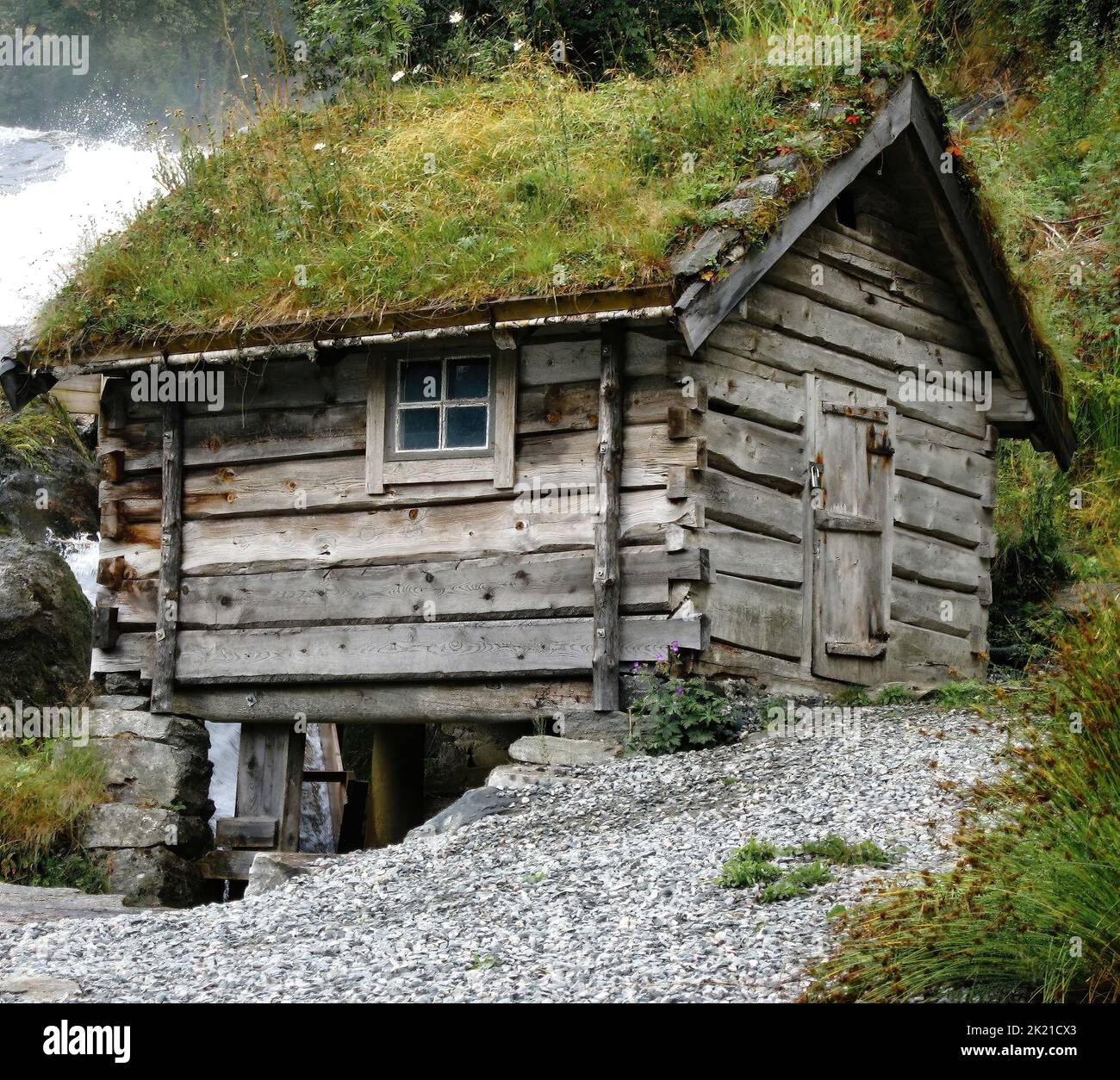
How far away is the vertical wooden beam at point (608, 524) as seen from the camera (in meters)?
9.28

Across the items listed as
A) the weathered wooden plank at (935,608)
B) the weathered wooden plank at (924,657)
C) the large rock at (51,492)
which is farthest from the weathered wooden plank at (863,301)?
the large rock at (51,492)

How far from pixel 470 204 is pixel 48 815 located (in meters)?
5.24

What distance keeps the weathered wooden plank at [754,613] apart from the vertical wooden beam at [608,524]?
0.58 metres

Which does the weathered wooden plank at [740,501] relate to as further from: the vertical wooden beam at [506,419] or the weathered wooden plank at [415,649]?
the vertical wooden beam at [506,419]

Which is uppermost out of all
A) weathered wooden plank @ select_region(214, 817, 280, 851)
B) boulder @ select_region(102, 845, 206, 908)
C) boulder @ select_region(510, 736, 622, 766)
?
boulder @ select_region(510, 736, 622, 766)

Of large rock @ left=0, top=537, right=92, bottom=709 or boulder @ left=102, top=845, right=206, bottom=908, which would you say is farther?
large rock @ left=0, top=537, right=92, bottom=709

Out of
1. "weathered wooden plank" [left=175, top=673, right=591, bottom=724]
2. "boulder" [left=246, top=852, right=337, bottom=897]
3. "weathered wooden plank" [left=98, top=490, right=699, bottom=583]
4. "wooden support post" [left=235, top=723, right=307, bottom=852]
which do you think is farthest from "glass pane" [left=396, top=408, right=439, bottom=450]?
"boulder" [left=246, top=852, right=337, bottom=897]

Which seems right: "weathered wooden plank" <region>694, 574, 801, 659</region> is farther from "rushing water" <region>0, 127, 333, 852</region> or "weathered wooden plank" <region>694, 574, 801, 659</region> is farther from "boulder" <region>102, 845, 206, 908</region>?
"rushing water" <region>0, 127, 333, 852</region>

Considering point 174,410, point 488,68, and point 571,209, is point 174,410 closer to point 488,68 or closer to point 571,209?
point 571,209

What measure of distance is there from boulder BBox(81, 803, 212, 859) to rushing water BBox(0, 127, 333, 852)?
408cm

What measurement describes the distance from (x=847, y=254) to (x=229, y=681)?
18.2ft

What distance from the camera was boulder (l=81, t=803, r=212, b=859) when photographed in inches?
414

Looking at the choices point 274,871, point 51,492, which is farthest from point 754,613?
point 51,492

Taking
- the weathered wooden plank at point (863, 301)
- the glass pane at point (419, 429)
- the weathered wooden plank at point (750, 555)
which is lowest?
the weathered wooden plank at point (750, 555)
